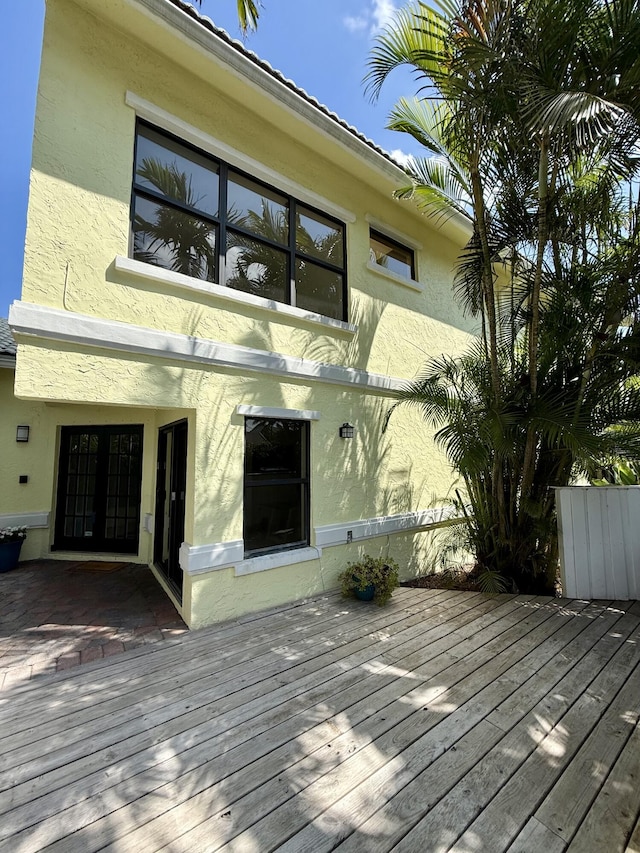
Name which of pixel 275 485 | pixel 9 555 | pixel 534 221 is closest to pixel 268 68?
pixel 534 221

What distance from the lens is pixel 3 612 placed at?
4.67 metres

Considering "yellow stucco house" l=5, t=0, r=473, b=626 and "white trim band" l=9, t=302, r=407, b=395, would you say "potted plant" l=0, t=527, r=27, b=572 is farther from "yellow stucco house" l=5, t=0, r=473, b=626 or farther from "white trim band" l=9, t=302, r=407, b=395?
"white trim band" l=9, t=302, r=407, b=395

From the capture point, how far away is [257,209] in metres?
5.17

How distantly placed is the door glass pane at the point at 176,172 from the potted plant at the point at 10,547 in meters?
5.88

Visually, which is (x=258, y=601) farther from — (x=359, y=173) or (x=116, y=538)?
(x=359, y=173)

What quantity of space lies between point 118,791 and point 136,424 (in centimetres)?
602

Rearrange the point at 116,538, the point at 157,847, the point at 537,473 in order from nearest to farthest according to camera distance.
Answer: the point at 157,847, the point at 537,473, the point at 116,538

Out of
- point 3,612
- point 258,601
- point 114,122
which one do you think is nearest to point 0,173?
point 114,122

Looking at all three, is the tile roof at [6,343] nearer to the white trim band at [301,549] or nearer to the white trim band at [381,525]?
the white trim band at [301,549]

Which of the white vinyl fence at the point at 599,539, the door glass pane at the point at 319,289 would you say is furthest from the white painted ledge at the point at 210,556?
the white vinyl fence at the point at 599,539

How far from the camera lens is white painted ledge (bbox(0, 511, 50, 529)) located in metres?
6.76

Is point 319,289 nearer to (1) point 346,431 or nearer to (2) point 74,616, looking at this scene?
(1) point 346,431

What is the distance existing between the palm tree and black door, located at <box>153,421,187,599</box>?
3495 millimetres

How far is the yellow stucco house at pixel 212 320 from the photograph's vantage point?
12.3 feet
